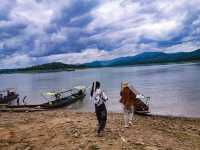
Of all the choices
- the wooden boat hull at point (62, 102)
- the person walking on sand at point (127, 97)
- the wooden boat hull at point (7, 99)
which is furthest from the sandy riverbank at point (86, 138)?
the wooden boat hull at point (7, 99)

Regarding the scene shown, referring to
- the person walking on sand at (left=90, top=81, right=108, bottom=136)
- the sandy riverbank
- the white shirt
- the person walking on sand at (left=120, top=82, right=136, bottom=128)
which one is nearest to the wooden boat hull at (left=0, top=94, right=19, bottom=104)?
the sandy riverbank

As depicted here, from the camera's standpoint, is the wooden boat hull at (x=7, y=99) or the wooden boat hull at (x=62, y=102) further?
the wooden boat hull at (x=7, y=99)

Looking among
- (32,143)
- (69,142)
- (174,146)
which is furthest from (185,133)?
(32,143)

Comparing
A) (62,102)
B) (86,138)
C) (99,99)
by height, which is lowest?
(62,102)

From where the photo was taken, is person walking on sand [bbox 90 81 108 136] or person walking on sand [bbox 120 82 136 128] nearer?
person walking on sand [bbox 90 81 108 136]

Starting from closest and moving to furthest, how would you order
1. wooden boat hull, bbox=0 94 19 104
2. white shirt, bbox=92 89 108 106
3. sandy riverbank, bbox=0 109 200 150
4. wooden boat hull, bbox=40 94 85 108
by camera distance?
sandy riverbank, bbox=0 109 200 150
white shirt, bbox=92 89 108 106
wooden boat hull, bbox=40 94 85 108
wooden boat hull, bbox=0 94 19 104

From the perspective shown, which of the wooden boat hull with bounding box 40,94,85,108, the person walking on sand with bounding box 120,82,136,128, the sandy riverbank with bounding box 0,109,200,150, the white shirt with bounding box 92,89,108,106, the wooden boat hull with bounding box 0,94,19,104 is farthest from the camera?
the wooden boat hull with bounding box 0,94,19,104

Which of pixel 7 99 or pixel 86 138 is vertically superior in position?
pixel 86 138

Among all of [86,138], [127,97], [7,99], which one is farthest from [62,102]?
[86,138]

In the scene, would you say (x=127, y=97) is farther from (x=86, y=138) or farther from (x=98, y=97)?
(x=86, y=138)

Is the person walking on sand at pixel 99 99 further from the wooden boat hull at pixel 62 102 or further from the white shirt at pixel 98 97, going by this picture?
the wooden boat hull at pixel 62 102

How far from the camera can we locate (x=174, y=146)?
14.0 meters

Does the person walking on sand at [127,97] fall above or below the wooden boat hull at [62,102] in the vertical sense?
above

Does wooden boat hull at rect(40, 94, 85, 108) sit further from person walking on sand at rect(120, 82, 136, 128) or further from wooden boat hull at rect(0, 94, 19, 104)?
person walking on sand at rect(120, 82, 136, 128)
